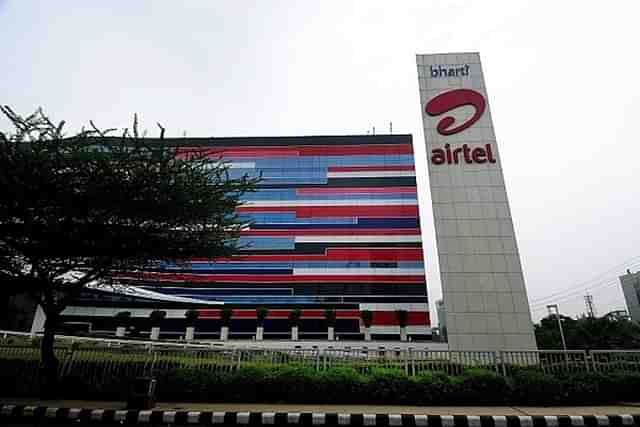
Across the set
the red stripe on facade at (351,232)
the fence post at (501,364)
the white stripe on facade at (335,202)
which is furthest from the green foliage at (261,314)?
the fence post at (501,364)

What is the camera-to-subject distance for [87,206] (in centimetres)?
880

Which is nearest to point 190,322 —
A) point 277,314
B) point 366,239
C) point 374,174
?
point 277,314

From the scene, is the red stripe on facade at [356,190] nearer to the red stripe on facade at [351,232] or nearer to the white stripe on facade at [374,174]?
the white stripe on facade at [374,174]

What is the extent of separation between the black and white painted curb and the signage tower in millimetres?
11123

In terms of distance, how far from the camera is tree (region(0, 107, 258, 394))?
8.47 metres

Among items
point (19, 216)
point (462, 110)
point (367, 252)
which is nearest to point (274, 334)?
point (367, 252)

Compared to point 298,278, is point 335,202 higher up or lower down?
higher up

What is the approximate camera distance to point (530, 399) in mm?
7938

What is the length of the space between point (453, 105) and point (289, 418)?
64.1 ft

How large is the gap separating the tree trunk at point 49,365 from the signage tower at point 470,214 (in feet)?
51.8

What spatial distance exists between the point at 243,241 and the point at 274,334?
9.13 meters

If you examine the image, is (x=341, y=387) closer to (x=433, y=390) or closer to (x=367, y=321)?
(x=433, y=390)

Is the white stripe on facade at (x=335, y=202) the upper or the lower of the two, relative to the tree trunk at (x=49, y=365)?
upper

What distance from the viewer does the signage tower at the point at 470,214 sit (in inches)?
692
